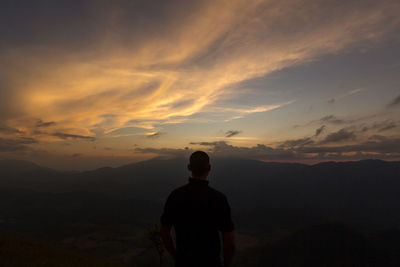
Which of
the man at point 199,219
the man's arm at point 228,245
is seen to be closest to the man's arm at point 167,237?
the man at point 199,219

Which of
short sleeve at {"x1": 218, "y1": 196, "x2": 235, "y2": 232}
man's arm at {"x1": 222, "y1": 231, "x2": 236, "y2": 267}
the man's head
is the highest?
the man's head

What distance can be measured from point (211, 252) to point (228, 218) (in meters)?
0.75

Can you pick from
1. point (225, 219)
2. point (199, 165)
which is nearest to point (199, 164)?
point (199, 165)

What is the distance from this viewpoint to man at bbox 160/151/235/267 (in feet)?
13.0

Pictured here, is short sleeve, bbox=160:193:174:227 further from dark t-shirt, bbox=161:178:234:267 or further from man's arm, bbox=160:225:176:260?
man's arm, bbox=160:225:176:260

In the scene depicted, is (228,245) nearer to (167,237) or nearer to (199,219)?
(199,219)

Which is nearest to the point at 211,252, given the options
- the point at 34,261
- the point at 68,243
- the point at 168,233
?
the point at 168,233

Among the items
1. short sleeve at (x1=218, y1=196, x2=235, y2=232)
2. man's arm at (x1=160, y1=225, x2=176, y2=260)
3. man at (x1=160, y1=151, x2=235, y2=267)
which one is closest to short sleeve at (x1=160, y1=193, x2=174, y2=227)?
man at (x1=160, y1=151, x2=235, y2=267)

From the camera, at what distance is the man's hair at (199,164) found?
13.5ft

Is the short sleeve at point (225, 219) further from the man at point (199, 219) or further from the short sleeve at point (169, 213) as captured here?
the short sleeve at point (169, 213)

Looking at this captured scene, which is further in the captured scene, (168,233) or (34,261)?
(34,261)

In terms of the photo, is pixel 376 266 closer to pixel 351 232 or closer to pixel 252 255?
pixel 351 232

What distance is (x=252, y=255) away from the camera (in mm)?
162750

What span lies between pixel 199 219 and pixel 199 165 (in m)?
0.97
